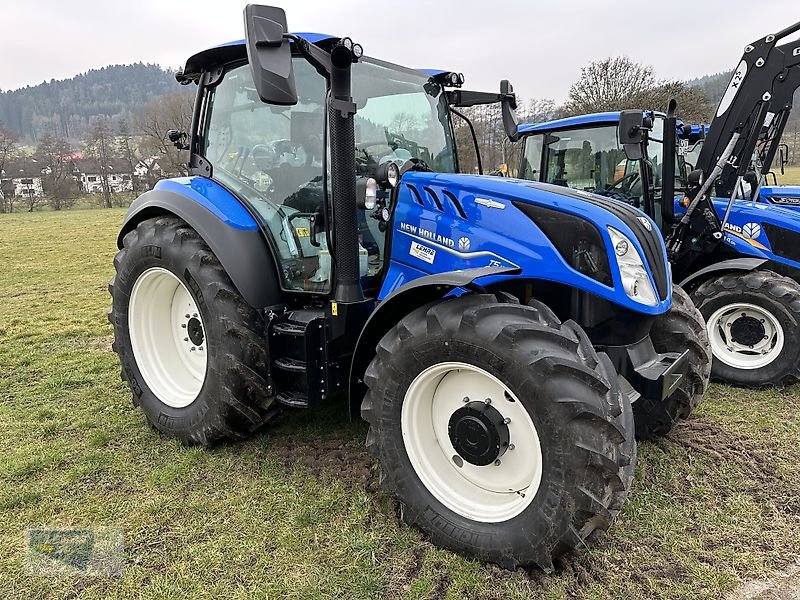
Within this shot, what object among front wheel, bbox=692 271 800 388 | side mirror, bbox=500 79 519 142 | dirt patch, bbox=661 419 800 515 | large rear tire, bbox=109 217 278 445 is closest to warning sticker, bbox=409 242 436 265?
large rear tire, bbox=109 217 278 445

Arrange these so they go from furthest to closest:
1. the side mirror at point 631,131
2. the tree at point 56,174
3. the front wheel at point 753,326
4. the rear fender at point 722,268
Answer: the tree at point 56,174 → the rear fender at point 722,268 → the front wheel at point 753,326 → the side mirror at point 631,131

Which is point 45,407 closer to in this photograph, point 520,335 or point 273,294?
point 273,294

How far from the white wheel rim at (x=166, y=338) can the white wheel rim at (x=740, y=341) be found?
13.7ft

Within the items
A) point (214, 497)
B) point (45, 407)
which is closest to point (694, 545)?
point (214, 497)

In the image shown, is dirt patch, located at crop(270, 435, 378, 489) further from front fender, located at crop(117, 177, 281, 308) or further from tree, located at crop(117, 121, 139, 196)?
tree, located at crop(117, 121, 139, 196)

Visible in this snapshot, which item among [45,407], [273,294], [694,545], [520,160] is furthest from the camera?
[520,160]

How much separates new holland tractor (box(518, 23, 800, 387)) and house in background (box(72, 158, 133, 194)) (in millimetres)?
40461

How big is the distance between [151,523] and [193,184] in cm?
197

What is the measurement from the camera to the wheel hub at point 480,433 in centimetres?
255

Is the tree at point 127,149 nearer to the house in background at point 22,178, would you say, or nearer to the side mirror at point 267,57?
the house in background at point 22,178

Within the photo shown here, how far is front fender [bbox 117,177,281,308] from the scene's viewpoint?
326cm

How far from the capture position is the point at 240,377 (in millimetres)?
3266

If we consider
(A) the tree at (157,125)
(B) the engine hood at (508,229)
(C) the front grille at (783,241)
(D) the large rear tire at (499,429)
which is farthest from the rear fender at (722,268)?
(A) the tree at (157,125)

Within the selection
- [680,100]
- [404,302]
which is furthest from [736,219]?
[680,100]
